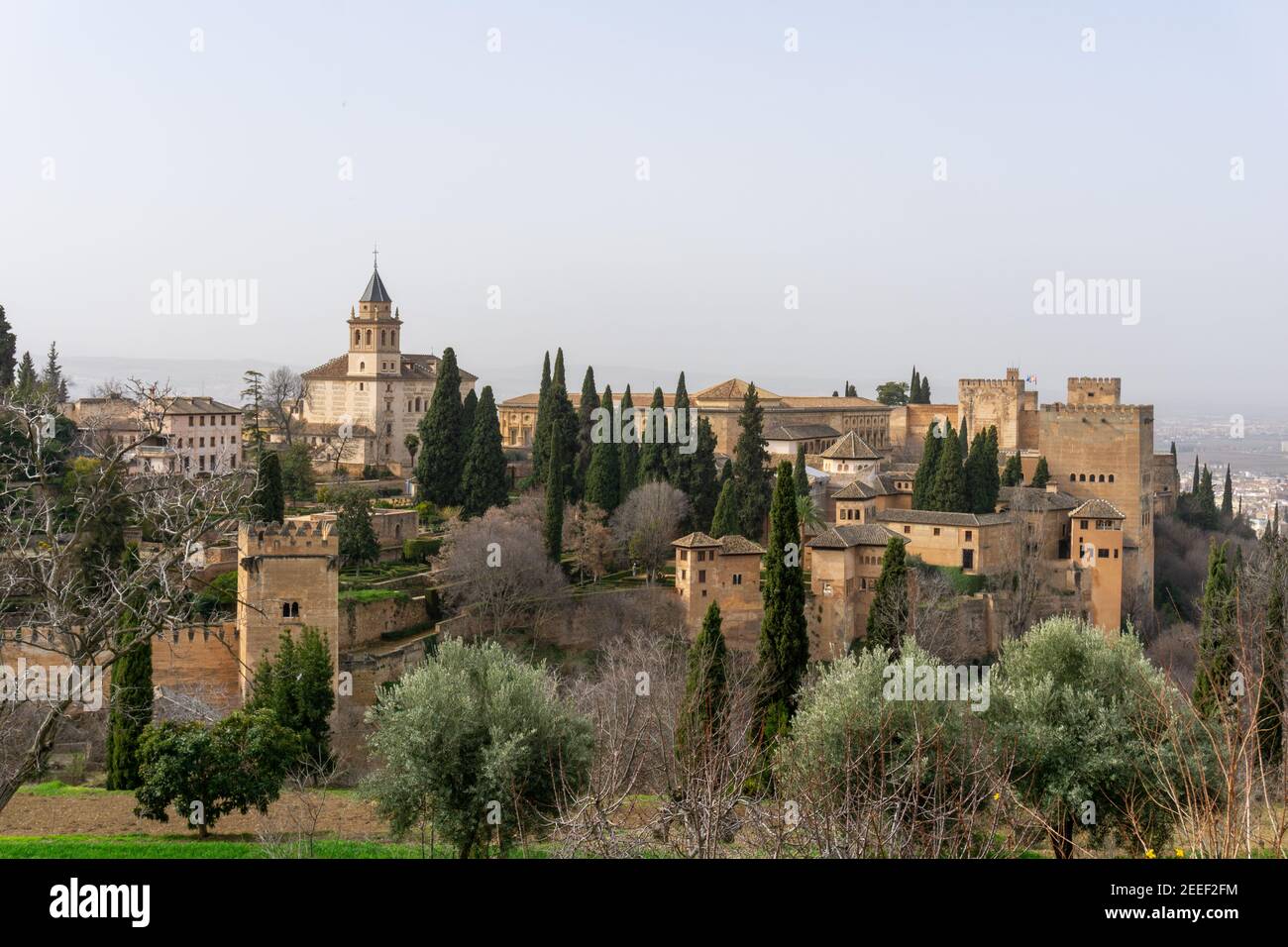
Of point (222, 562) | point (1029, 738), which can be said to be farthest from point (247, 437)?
point (1029, 738)

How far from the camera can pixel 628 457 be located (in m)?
31.8

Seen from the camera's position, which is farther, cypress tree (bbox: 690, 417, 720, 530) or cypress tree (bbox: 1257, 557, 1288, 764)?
cypress tree (bbox: 690, 417, 720, 530)

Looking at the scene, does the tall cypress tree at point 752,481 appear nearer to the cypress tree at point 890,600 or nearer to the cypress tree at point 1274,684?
the cypress tree at point 890,600

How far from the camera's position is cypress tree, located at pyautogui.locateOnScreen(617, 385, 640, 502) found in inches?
1223

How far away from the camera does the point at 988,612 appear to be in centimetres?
2870

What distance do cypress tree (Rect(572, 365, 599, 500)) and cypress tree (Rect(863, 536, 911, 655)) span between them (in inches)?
364

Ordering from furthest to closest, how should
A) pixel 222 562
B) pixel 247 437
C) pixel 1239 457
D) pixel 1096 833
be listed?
pixel 1239 457 < pixel 247 437 < pixel 222 562 < pixel 1096 833

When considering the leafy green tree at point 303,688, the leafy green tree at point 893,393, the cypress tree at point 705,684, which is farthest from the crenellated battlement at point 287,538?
the leafy green tree at point 893,393

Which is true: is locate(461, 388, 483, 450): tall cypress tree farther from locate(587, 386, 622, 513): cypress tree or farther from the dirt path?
the dirt path

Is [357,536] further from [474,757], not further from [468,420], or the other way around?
[474,757]

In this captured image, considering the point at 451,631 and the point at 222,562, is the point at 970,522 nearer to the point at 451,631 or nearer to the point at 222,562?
the point at 451,631

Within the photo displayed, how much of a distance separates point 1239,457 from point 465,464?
2748 cm

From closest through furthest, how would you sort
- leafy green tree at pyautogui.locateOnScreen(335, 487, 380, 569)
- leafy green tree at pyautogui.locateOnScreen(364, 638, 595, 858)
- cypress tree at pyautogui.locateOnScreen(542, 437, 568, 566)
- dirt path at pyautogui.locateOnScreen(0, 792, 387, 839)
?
1. leafy green tree at pyautogui.locateOnScreen(364, 638, 595, 858)
2. dirt path at pyautogui.locateOnScreen(0, 792, 387, 839)
3. leafy green tree at pyautogui.locateOnScreen(335, 487, 380, 569)
4. cypress tree at pyautogui.locateOnScreen(542, 437, 568, 566)

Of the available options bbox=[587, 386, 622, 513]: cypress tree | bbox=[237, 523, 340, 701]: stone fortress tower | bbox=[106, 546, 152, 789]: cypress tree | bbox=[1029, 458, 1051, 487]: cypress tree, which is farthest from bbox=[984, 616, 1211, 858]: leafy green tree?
bbox=[1029, 458, 1051, 487]: cypress tree
